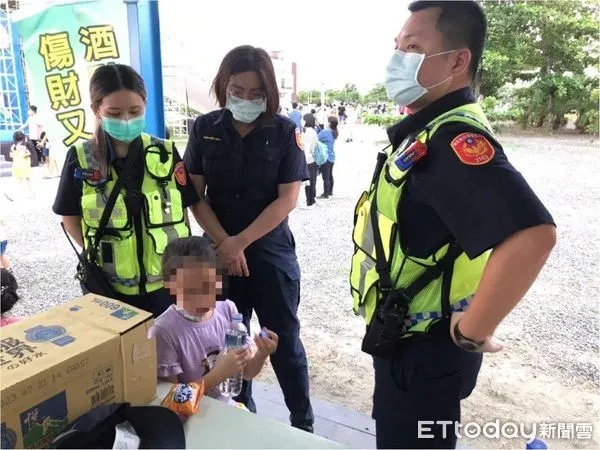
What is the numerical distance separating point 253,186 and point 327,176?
561 cm

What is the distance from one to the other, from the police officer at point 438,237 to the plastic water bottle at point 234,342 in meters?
0.41

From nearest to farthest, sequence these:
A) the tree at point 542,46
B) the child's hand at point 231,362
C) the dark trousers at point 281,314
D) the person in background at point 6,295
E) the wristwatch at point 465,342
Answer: the wristwatch at point 465,342, the child's hand at point 231,362, the dark trousers at point 281,314, the person in background at point 6,295, the tree at point 542,46

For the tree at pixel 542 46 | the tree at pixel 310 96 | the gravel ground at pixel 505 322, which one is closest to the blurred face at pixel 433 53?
the gravel ground at pixel 505 322

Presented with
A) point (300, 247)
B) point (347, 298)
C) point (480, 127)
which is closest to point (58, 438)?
point (480, 127)

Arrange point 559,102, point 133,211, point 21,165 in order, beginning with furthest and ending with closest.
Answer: point 559,102 < point 21,165 < point 133,211

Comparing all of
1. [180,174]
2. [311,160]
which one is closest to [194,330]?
[180,174]

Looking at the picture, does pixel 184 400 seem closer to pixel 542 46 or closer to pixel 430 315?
pixel 430 315

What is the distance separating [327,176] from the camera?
7414 mm

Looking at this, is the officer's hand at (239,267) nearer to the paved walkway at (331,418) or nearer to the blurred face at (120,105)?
the blurred face at (120,105)

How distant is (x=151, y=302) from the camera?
5.66 feet

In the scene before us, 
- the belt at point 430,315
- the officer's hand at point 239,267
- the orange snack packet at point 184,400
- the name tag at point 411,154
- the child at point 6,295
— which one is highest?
the name tag at point 411,154

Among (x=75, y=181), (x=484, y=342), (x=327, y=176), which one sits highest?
(x=75, y=181)

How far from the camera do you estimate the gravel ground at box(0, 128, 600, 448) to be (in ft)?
8.29

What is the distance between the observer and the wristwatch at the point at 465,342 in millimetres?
1043
